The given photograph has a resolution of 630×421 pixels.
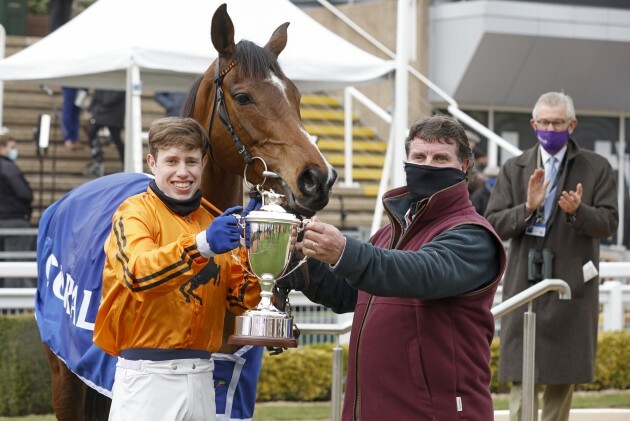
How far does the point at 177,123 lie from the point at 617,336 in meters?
5.93

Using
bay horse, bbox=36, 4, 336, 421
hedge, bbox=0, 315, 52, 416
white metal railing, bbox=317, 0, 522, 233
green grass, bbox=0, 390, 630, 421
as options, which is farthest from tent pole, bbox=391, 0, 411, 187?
bay horse, bbox=36, 4, 336, 421

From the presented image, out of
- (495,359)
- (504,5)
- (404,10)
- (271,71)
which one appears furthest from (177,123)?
(504,5)

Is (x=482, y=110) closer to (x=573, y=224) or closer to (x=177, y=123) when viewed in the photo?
(x=573, y=224)

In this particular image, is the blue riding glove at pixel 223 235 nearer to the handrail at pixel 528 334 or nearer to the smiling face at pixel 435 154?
the smiling face at pixel 435 154

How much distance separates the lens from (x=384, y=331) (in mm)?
3457

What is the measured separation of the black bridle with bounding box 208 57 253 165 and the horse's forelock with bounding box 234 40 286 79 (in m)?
0.04

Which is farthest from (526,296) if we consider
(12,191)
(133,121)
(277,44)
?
(12,191)

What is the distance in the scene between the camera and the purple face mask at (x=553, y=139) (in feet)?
19.2

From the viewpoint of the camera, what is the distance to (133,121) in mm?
8828

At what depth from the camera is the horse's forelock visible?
4.09m

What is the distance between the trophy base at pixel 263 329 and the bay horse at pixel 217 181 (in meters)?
0.42

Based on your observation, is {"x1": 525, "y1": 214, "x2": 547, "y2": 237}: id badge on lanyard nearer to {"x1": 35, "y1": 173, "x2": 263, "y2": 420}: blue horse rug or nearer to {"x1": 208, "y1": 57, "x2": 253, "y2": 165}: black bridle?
{"x1": 35, "y1": 173, "x2": 263, "y2": 420}: blue horse rug

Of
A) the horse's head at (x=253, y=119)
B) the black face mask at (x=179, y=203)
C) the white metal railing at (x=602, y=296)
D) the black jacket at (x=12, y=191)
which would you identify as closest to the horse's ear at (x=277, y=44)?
the horse's head at (x=253, y=119)

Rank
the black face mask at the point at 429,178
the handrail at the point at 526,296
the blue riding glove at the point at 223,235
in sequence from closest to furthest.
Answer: the blue riding glove at the point at 223,235 < the black face mask at the point at 429,178 < the handrail at the point at 526,296
